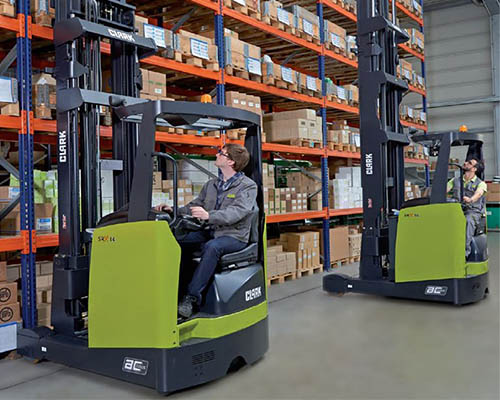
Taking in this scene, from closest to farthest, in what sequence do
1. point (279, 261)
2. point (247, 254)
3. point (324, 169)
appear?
1. point (247, 254)
2. point (279, 261)
3. point (324, 169)

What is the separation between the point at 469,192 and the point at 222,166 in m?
4.48

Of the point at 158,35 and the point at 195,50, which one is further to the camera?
the point at 195,50

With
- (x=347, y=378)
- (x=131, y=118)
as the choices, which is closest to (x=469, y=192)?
(x=347, y=378)

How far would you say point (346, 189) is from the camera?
407 inches

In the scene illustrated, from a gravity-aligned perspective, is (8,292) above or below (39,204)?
below

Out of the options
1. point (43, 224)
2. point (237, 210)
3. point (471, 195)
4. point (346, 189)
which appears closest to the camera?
point (237, 210)

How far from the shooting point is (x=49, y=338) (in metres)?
4.63

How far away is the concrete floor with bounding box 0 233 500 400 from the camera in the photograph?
3.98m

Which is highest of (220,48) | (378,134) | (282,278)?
(220,48)

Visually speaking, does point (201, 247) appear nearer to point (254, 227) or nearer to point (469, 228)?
point (254, 227)

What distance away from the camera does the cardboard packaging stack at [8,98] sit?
Answer: 16.2 feet

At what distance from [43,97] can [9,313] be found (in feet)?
6.75

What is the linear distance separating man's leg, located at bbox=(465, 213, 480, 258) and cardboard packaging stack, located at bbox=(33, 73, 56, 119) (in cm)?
530

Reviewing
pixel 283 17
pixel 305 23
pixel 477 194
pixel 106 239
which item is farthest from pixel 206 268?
pixel 305 23
